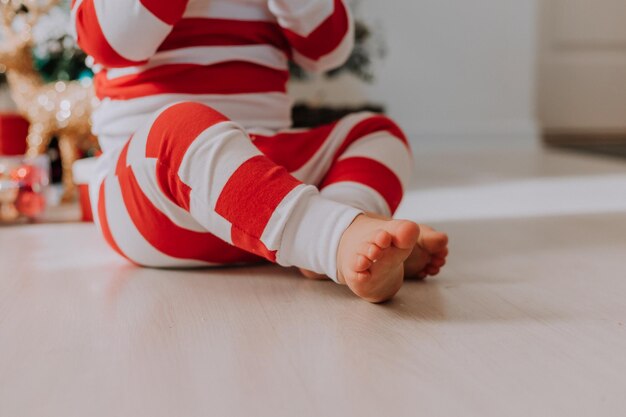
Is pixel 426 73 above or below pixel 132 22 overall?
below

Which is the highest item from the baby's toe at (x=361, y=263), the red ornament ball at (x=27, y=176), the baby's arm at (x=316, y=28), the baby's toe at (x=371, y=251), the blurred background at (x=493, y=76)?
the baby's arm at (x=316, y=28)

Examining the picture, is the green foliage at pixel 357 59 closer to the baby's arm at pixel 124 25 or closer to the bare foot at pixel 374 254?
the baby's arm at pixel 124 25

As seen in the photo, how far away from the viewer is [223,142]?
0.72 meters

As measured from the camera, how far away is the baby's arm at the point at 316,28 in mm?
859

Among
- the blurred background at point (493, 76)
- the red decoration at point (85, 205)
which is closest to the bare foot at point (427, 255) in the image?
the red decoration at point (85, 205)

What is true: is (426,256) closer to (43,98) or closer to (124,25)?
(124,25)

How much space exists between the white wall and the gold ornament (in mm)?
1245

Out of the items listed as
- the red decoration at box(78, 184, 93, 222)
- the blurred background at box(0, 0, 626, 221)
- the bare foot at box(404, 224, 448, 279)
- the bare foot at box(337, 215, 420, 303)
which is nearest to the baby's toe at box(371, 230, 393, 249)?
the bare foot at box(337, 215, 420, 303)

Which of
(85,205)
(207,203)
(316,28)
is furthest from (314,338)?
(85,205)

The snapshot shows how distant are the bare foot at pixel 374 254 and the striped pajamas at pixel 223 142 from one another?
0.7 inches

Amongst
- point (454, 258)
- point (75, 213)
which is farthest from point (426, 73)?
point (454, 258)

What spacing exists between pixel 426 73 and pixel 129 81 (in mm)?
1855

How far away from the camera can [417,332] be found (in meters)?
0.62

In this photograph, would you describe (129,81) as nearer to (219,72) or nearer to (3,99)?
(219,72)
